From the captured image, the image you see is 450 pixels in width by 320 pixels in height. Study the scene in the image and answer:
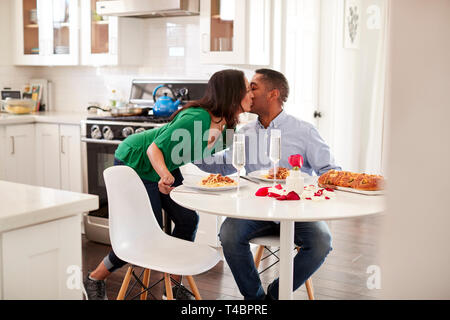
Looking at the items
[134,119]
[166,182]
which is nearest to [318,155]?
[166,182]

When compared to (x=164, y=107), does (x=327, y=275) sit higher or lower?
lower

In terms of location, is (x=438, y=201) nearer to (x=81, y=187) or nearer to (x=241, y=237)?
(x=241, y=237)

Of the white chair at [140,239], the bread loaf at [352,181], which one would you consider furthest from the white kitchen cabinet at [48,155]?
the bread loaf at [352,181]

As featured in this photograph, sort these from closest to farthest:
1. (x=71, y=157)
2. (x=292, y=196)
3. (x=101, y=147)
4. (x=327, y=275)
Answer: (x=292, y=196), (x=327, y=275), (x=101, y=147), (x=71, y=157)

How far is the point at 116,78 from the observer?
4.88m

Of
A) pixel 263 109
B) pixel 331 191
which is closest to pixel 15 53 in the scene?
pixel 263 109

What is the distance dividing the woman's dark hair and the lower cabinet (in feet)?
3.97

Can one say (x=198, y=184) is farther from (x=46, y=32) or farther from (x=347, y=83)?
(x=46, y=32)

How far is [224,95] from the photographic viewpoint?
246cm

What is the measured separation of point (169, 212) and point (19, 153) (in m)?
2.28

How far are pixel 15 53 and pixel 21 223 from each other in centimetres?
442

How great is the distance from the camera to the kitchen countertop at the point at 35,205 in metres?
1.19

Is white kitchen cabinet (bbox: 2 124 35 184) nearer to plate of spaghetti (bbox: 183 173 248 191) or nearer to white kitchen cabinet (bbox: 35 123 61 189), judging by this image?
white kitchen cabinet (bbox: 35 123 61 189)

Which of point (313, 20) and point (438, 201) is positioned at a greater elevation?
point (313, 20)
